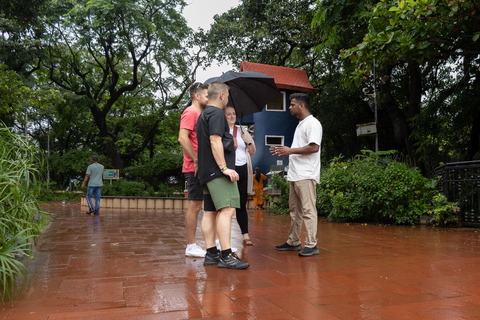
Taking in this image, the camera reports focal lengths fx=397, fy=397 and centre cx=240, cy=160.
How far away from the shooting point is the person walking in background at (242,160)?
497 cm

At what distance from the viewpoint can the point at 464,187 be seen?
7.52 metres

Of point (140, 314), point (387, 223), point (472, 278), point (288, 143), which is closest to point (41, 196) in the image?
point (140, 314)

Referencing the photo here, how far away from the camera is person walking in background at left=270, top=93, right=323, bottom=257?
14.5 feet

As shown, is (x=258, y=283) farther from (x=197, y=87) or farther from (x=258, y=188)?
(x=258, y=188)

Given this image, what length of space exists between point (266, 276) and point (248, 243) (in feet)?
6.15

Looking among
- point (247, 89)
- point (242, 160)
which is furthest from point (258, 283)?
point (247, 89)

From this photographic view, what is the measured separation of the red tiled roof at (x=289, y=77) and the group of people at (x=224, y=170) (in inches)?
683

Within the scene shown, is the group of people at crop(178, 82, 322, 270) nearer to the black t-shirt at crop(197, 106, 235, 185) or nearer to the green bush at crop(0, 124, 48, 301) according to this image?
the black t-shirt at crop(197, 106, 235, 185)

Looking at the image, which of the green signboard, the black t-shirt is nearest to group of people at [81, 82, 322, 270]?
the black t-shirt

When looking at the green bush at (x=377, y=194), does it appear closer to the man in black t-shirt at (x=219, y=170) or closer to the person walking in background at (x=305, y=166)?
the person walking in background at (x=305, y=166)

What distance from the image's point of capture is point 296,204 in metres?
4.79

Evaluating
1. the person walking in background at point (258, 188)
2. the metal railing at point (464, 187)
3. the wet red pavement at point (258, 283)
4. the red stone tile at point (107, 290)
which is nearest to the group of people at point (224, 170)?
the wet red pavement at point (258, 283)

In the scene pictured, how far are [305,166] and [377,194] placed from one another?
4.00m

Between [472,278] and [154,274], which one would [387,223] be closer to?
[472,278]
